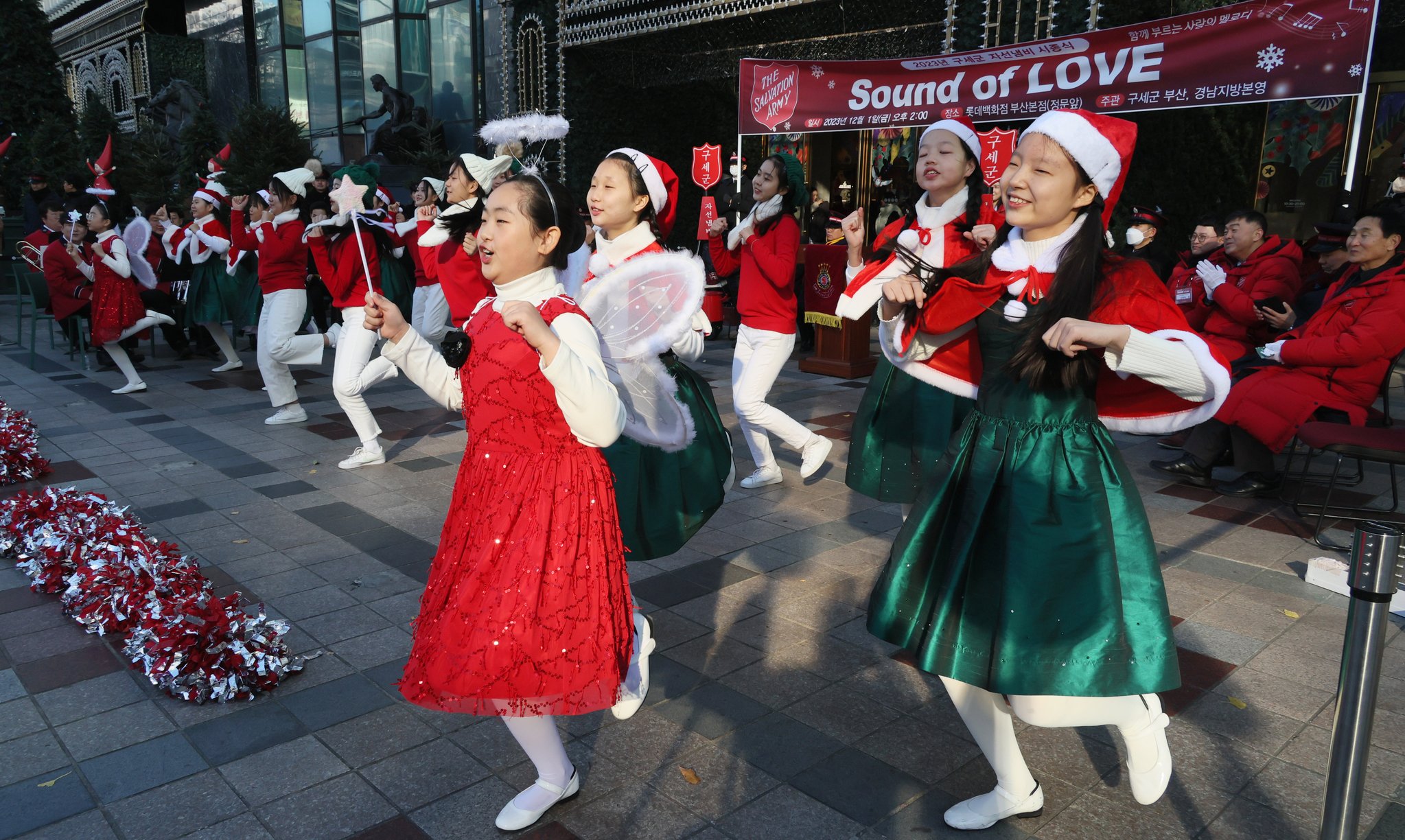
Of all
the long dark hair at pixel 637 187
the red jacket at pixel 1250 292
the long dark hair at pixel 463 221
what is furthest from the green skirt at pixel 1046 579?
the red jacket at pixel 1250 292

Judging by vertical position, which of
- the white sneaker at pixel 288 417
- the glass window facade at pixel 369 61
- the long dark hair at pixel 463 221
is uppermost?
the glass window facade at pixel 369 61

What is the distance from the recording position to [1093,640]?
223 cm

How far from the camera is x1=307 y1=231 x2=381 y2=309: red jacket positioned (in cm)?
638

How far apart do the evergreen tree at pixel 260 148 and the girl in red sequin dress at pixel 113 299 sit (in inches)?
219

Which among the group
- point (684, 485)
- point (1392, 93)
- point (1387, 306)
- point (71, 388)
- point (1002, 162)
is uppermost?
point (1392, 93)

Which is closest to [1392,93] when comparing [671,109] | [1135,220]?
[1135,220]

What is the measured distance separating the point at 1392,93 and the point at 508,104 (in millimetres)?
11401

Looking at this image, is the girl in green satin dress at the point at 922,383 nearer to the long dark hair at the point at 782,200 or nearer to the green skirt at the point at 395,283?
the long dark hair at the point at 782,200

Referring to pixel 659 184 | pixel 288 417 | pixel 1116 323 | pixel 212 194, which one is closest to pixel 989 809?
pixel 1116 323

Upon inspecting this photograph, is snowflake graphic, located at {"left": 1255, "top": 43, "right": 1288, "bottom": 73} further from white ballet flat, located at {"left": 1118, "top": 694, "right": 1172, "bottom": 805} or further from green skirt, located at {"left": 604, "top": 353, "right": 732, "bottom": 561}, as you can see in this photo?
white ballet flat, located at {"left": 1118, "top": 694, "right": 1172, "bottom": 805}

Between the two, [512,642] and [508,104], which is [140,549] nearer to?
[512,642]

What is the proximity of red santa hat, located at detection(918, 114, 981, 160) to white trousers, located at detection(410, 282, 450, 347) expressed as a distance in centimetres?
500

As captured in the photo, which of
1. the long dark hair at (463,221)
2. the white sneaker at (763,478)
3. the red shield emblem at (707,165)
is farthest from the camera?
the red shield emblem at (707,165)

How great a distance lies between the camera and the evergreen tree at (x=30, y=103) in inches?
722
